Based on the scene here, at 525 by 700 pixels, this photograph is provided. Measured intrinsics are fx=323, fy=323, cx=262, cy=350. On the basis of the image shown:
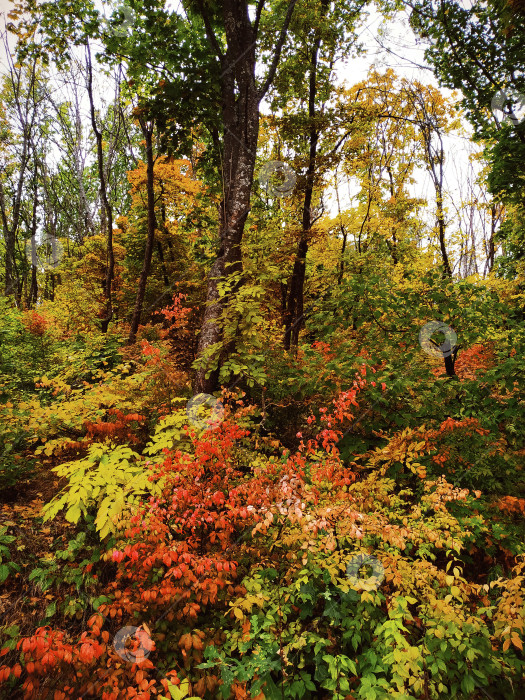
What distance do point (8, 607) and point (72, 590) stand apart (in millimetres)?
512

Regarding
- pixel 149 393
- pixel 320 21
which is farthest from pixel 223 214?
pixel 320 21

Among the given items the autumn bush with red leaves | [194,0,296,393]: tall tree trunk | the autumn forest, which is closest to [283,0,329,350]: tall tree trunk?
the autumn forest

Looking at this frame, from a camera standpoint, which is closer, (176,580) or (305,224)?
(176,580)

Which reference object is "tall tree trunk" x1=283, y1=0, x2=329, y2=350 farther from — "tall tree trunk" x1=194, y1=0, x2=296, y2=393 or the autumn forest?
"tall tree trunk" x1=194, y1=0, x2=296, y2=393

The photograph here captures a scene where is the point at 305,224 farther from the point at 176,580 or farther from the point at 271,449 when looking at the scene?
the point at 176,580

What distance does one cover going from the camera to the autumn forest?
8.57ft

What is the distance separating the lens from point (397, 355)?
232 inches

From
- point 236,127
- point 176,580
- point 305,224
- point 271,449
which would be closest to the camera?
point 176,580

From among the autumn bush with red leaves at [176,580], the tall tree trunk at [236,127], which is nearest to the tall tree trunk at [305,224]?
the tall tree trunk at [236,127]

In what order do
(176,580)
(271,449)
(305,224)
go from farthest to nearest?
(305,224) → (271,449) → (176,580)

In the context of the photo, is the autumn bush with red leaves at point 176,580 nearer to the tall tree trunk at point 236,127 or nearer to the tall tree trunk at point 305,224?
the tall tree trunk at point 236,127

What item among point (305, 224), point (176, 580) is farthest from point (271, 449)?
point (305, 224)

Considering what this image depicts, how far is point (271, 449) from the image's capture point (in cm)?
448

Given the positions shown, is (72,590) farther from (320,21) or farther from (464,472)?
(320,21)
